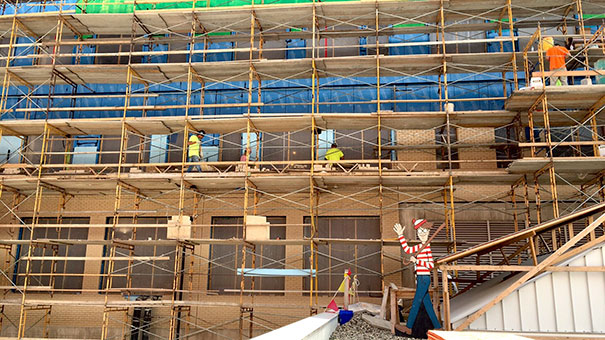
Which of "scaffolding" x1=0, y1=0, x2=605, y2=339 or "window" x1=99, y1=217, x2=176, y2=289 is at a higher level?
"scaffolding" x1=0, y1=0, x2=605, y2=339

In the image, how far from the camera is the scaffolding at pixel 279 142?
1866 cm

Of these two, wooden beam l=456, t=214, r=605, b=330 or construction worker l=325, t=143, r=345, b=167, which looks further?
construction worker l=325, t=143, r=345, b=167

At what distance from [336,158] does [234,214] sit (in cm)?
463

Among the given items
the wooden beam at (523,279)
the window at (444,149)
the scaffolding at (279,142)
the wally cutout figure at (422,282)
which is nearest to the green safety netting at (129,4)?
the scaffolding at (279,142)

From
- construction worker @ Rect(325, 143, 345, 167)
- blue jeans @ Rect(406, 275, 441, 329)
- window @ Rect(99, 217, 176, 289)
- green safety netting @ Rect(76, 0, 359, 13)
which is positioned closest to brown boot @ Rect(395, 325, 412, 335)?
blue jeans @ Rect(406, 275, 441, 329)

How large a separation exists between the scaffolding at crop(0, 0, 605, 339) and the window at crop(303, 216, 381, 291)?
0.50ft

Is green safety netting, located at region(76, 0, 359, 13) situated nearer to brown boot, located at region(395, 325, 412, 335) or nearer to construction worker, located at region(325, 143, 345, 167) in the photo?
construction worker, located at region(325, 143, 345, 167)

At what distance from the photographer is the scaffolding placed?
1866 cm

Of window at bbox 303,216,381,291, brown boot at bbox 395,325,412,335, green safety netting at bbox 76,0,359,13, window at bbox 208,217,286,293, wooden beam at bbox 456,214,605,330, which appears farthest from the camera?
green safety netting at bbox 76,0,359,13

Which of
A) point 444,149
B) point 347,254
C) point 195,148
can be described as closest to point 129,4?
point 195,148

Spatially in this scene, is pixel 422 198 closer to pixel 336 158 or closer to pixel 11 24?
pixel 336 158

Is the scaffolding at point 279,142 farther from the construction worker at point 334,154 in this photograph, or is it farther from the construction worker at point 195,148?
the construction worker at point 334,154

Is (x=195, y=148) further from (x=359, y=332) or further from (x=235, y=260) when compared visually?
(x=359, y=332)

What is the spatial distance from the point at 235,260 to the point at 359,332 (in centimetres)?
791
